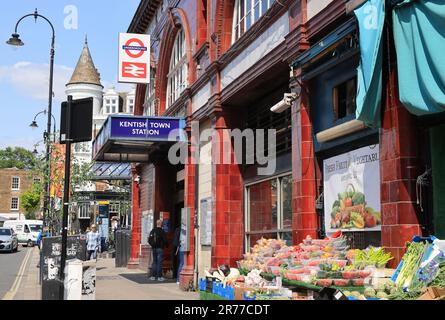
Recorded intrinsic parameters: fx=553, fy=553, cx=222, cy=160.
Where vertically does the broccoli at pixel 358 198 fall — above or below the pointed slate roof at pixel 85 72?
below

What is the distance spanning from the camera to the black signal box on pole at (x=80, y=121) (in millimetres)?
8617

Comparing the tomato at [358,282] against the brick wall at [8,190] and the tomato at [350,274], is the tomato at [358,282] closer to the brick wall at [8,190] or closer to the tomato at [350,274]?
the tomato at [350,274]

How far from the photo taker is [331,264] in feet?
24.8

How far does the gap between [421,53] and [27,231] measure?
4931cm

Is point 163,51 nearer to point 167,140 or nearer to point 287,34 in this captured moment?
point 167,140

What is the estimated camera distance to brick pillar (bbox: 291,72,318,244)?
974cm

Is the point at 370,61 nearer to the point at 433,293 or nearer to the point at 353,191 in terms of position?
the point at 353,191

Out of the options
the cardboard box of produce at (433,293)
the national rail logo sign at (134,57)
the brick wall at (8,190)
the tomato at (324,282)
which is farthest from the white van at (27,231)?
the cardboard box of produce at (433,293)

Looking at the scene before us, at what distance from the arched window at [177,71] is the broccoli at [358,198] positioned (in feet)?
37.5

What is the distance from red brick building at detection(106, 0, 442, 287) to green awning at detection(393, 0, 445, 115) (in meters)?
0.49

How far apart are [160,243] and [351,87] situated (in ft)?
37.3

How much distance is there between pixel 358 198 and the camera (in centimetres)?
859

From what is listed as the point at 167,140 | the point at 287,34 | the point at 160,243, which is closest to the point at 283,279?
the point at 287,34
